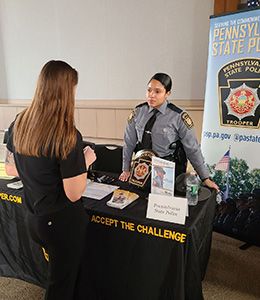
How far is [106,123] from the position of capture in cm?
349

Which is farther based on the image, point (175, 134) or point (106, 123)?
point (106, 123)

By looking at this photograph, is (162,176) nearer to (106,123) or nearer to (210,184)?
(210,184)

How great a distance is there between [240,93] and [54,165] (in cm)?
174

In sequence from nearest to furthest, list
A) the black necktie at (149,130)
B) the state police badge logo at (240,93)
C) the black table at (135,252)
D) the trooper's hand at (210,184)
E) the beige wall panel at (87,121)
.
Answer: the black table at (135,252), the trooper's hand at (210,184), the black necktie at (149,130), the state police badge logo at (240,93), the beige wall panel at (87,121)

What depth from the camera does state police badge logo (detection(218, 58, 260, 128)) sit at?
2139 millimetres

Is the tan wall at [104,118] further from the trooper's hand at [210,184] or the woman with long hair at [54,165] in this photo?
the woman with long hair at [54,165]

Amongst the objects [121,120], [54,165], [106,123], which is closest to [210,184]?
[54,165]

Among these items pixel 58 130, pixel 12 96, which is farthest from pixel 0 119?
pixel 58 130

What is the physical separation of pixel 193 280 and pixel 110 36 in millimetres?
2907

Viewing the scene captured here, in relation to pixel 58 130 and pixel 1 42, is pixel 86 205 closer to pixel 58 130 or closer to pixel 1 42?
pixel 58 130

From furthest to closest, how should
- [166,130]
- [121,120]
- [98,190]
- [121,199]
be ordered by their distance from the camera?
1. [121,120]
2. [166,130]
3. [98,190]
4. [121,199]

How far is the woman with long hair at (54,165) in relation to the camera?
3.40 feet

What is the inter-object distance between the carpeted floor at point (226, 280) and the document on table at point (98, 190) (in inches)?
31.3

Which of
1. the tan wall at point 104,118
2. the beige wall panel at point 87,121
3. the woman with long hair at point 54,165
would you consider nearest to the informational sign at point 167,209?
the woman with long hair at point 54,165
